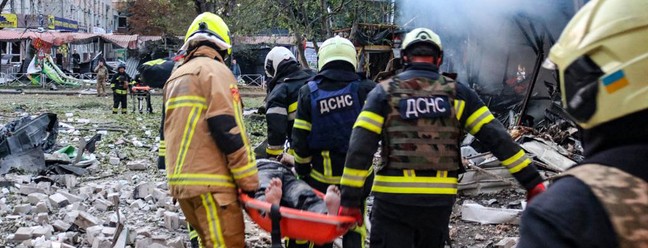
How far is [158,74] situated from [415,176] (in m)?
2.14

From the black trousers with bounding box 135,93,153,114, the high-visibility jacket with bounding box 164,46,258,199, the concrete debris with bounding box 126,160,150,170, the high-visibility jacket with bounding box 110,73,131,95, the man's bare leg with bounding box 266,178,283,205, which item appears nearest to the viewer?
the high-visibility jacket with bounding box 164,46,258,199

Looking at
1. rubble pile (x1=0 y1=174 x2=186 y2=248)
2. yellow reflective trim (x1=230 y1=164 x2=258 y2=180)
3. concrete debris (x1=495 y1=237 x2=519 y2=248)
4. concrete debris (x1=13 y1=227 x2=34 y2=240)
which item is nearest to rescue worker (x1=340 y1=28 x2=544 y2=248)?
yellow reflective trim (x1=230 y1=164 x2=258 y2=180)

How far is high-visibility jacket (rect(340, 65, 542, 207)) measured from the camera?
338 cm

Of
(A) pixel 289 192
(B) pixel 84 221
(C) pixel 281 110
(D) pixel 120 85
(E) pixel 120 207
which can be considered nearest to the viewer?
(A) pixel 289 192

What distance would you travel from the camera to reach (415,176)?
11.2 feet

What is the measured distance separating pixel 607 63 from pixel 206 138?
2.43m

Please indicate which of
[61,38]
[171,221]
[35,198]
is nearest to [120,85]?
[35,198]

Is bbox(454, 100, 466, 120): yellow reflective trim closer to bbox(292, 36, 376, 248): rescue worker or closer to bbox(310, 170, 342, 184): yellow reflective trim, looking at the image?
bbox(292, 36, 376, 248): rescue worker

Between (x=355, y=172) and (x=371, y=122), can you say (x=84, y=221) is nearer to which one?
(x=355, y=172)

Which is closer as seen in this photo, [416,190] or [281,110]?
[416,190]

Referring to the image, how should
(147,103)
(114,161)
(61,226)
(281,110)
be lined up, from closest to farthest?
1. (281,110)
2. (61,226)
3. (114,161)
4. (147,103)

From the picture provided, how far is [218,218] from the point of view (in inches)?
134

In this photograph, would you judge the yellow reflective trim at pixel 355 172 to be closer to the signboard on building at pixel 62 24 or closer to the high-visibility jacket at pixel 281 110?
the high-visibility jacket at pixel 281 110

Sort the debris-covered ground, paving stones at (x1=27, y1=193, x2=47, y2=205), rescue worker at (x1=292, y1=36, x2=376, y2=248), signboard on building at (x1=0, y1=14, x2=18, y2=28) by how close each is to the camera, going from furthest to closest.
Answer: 1. signboard on building at (x1=0, y1=14, x2=18, y2=28)
2. paving stones at (x1=27, y1=193, x2=47, y2=205)
3. the debris-covered ground
4. rescue worker at (x1=292, y1=36, x2=376, y2=248)
